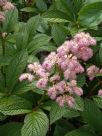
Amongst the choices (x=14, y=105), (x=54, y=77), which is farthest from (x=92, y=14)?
(x=14, y=105)

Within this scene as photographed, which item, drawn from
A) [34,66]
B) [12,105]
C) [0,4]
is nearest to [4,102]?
[12,105]

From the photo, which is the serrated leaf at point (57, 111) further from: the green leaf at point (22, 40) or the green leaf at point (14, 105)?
the green leaf at point (22, 40)

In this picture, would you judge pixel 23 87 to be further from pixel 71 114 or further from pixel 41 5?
pixel 41 5

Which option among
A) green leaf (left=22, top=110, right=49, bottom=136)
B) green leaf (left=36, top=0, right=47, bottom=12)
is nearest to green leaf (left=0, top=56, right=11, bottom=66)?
green leaf (left=22, top=110, right=49, bottom=136)

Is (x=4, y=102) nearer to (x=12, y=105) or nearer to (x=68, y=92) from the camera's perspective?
(x=12, y=105)

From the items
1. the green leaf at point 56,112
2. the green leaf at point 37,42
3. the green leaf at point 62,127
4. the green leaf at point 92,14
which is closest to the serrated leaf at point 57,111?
the green leaf at point 56,112

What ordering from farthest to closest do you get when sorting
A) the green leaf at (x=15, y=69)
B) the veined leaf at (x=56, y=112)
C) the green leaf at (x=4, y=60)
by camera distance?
the green leaf at (x=4, y=60)
the green leaf at (x=15, y=69)
the veined leaf at (x=56, y=112)
